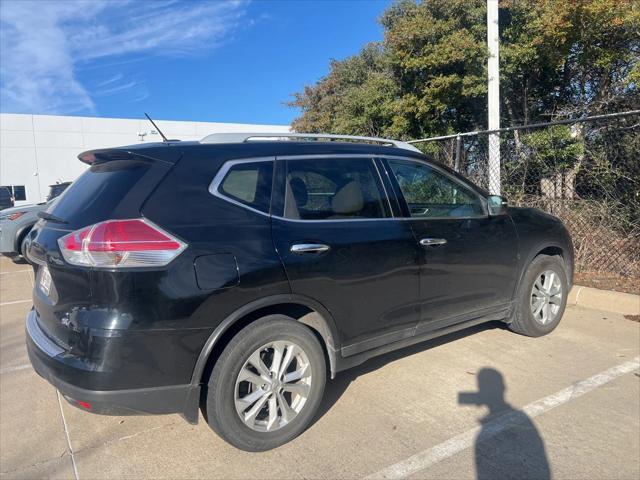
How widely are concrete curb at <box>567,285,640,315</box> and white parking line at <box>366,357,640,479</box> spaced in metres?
1.45

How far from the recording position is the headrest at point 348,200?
3.28 m

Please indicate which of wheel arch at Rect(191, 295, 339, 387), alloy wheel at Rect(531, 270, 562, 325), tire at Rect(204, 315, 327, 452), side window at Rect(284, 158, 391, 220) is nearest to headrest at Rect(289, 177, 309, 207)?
side window at Rect(284, 158, 391, 220)

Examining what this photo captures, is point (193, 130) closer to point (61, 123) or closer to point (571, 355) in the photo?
point (61, 123)

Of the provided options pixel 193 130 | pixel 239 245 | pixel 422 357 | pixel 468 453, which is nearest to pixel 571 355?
pixel 422 357

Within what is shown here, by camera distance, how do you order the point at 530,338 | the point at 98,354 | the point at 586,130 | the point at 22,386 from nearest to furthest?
the point at 98,354 < the point at 22,386 < the point at 530,338 < the point at 586,130

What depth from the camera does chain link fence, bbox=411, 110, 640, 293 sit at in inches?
247

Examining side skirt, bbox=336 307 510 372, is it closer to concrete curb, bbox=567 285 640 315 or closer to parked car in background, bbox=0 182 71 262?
concrete curb, bbox=567 285 640 315

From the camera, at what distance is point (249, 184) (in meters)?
2.93

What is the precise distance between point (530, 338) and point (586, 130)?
3897 mm

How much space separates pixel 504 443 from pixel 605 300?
11.3 ft

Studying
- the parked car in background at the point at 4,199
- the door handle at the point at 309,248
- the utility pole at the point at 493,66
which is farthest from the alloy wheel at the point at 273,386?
the parked car in background at the point at 4,199

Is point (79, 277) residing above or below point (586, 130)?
below

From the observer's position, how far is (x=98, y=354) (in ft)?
7.92

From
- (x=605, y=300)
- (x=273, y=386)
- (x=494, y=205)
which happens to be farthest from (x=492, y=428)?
(x=605, y=300)
